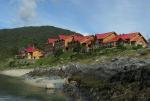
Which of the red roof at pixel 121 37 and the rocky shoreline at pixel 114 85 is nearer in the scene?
the rocky shoreline at pixel 114 85

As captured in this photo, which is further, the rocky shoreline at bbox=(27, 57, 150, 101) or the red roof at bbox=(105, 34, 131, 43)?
the red roof at bbox=(105, 34, 131, 43)

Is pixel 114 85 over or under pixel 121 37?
under

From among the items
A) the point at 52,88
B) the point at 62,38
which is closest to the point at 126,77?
the point at 52,88

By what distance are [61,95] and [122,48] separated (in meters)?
73.5

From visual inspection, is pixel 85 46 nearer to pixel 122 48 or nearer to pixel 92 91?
pixel 122 48

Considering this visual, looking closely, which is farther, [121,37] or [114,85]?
[121,37]

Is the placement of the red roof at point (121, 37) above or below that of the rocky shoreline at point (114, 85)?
above

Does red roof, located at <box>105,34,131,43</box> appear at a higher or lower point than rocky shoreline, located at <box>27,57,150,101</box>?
higher

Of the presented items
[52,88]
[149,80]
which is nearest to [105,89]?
[149,80]

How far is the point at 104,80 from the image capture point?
179 feet

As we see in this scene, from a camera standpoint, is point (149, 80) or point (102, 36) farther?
point (102, 36)

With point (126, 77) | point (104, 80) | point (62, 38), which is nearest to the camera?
point (126, 77)

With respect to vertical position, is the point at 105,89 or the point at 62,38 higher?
the point at 62,38

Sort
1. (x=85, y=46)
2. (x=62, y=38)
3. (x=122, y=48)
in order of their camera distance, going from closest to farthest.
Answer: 1. (x=122, y=48)
2. (x=85, y=46)
3. (x=62, y=38)
